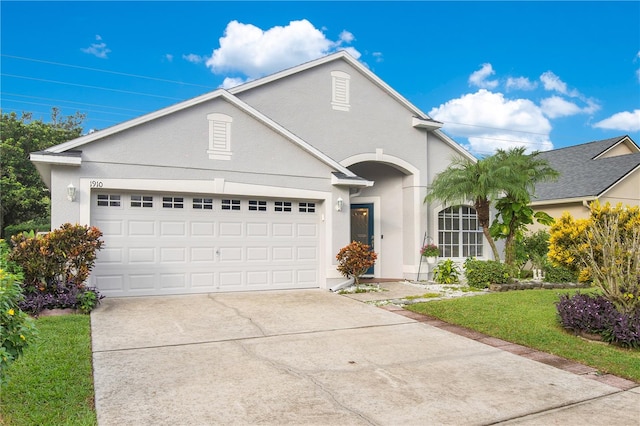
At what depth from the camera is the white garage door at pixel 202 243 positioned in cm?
989

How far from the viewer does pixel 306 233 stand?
1197 cm

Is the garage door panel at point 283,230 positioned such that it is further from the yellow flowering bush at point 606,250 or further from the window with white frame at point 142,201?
the yellow flowering bush at point 606,250

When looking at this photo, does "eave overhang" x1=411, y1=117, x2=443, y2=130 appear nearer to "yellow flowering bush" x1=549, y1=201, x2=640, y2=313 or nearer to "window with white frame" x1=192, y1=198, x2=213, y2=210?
"yellow flowering bush" x1=549, y1=201, x2=640, y2=313

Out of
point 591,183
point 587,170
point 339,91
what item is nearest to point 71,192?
point 339,91

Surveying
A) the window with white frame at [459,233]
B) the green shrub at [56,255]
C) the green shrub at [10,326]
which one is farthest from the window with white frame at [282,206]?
the green shrub at [10,326]

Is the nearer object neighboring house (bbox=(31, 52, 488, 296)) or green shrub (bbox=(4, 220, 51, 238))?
neighboring house (bbox=(31, 52, 488, 296))

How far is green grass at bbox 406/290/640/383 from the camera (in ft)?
20.1

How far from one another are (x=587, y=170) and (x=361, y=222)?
11.2 meters

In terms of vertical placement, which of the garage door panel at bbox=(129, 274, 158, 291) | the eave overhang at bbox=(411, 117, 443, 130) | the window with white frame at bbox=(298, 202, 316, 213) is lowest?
the garage door panel at bbox=(129, 274, 158, 291)

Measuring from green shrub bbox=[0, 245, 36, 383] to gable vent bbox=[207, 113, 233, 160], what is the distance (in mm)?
7011

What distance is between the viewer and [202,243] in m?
10.7

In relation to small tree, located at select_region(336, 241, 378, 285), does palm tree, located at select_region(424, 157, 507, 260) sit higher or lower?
higher

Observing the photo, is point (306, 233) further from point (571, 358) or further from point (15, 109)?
point (15, 109)

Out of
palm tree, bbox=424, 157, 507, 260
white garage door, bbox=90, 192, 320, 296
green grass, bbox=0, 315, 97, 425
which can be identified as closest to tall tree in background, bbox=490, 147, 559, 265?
palm tree, bbox=424, 157, 507, 260
